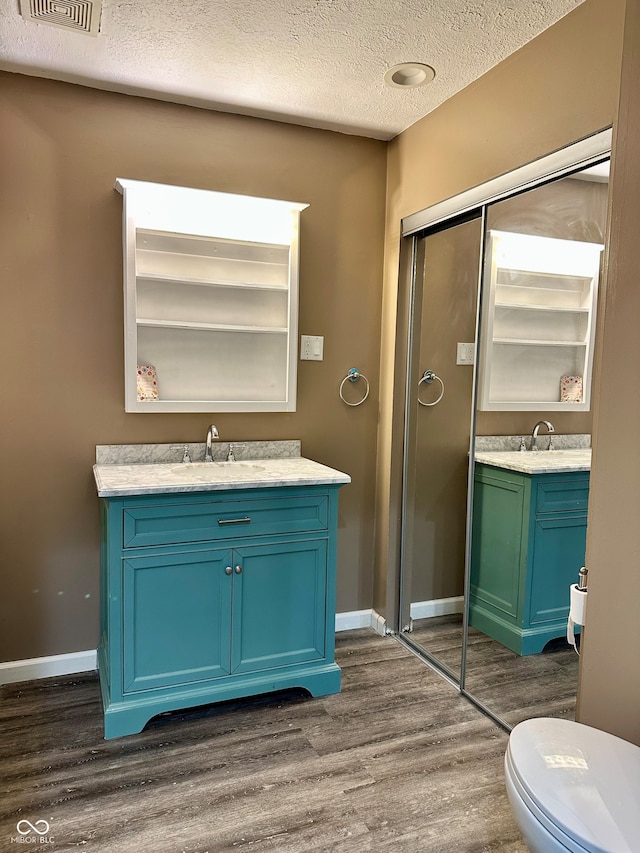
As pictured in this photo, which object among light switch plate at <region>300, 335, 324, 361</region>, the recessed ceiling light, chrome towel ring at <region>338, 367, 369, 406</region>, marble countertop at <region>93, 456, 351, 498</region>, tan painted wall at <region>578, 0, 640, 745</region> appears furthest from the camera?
chrome towel ring at <region>338, 367, 369, 406</region>

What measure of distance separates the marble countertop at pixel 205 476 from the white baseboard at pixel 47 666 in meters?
0.84

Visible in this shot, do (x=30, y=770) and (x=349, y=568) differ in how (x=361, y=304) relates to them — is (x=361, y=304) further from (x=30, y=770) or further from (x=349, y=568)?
(x=30, y=770)

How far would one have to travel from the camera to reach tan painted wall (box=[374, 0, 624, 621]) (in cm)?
181

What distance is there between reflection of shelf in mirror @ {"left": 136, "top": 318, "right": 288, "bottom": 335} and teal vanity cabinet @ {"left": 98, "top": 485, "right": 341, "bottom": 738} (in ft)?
2.59

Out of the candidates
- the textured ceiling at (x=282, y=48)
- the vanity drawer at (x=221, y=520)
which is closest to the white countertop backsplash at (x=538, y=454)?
the vanity drawer at (x=221, y=520)

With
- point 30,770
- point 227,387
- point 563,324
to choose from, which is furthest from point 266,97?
point 30,770

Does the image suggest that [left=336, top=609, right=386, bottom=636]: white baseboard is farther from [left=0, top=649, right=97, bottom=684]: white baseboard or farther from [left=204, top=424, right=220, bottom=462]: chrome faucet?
[left=0, top=649, right=97, bottom=684]: white baseboard

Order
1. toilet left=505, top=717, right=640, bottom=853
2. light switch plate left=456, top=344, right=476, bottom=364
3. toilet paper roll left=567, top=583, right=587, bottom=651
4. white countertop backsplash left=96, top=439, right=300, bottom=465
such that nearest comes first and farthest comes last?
toilet left=505, top=717, right=640, bottom=853 → toilet paper roll left=567, top=583, right=587, bottom=651 → light switch plate left=456, top=344, right=476, bottom=364 → white countertop backsplash left=96, top=439, right=300, bottom=465

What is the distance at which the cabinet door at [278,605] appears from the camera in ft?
7.72

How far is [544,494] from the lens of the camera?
2141mm

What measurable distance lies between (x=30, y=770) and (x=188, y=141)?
247cm

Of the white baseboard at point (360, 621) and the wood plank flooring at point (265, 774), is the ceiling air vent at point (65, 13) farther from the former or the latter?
the white baseboard at point (360, 621)

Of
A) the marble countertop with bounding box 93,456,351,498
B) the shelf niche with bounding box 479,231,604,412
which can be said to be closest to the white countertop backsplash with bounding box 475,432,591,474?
the shelf niche with bounding box 479,231,604,412

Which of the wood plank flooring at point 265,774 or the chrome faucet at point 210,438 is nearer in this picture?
the wood plank flooring at point 265,774
